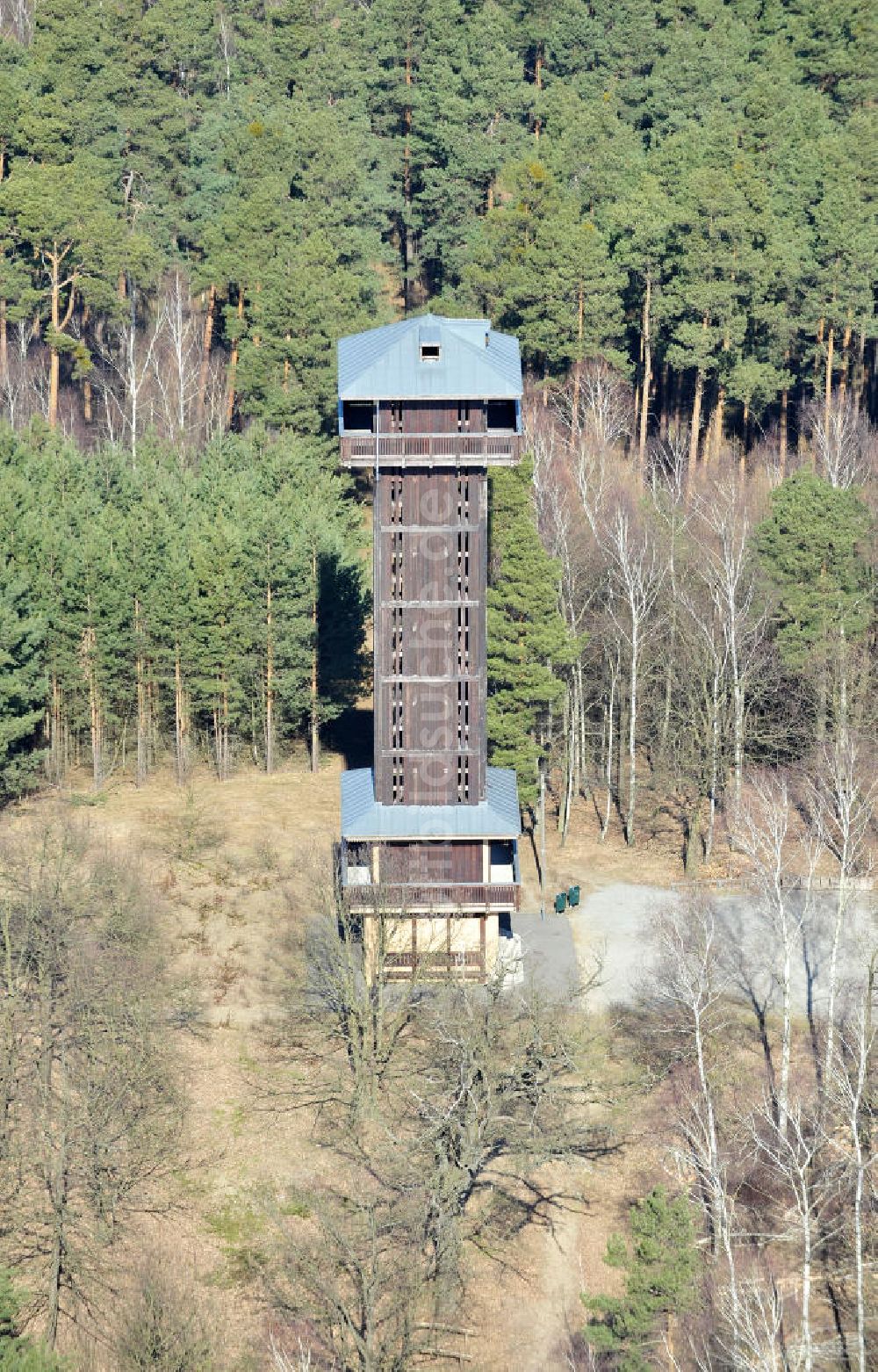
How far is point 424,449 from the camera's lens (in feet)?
187

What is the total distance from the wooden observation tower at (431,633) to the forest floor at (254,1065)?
485cm

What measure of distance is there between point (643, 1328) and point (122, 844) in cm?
3082

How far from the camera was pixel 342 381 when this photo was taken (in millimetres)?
56781

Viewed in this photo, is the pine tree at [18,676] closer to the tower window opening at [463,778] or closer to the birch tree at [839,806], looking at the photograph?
the tower window opening at [463,778]

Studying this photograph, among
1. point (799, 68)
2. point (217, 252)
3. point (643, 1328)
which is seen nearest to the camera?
point (643, 1328)

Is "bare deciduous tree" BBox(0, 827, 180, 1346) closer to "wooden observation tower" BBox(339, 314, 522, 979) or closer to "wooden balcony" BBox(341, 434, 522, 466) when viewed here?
"wooden observation tower" BBox(339, 314, 522, 979)

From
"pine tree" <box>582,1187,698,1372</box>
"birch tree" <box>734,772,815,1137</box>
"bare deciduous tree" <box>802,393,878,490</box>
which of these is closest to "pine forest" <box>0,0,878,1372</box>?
"pine tree" <box>582,1187,698,1372</box>

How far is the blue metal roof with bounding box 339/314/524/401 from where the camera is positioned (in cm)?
5638

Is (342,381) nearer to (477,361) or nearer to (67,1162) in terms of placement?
(477,361)

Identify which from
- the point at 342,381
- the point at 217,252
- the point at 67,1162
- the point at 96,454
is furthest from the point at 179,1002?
the point at 217,252

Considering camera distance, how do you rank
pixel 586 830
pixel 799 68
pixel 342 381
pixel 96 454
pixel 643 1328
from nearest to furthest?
pixel 643 1328 → pixel 342 381 → pixel 586 830 → pixel 96 454 → pixel 799 68

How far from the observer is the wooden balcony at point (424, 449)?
186 feet

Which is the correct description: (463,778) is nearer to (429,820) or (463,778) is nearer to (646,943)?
(429,820)

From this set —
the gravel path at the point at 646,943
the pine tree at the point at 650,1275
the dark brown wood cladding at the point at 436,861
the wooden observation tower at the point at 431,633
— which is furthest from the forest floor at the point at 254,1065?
the dark brown wood cladding at the point at 436,861
